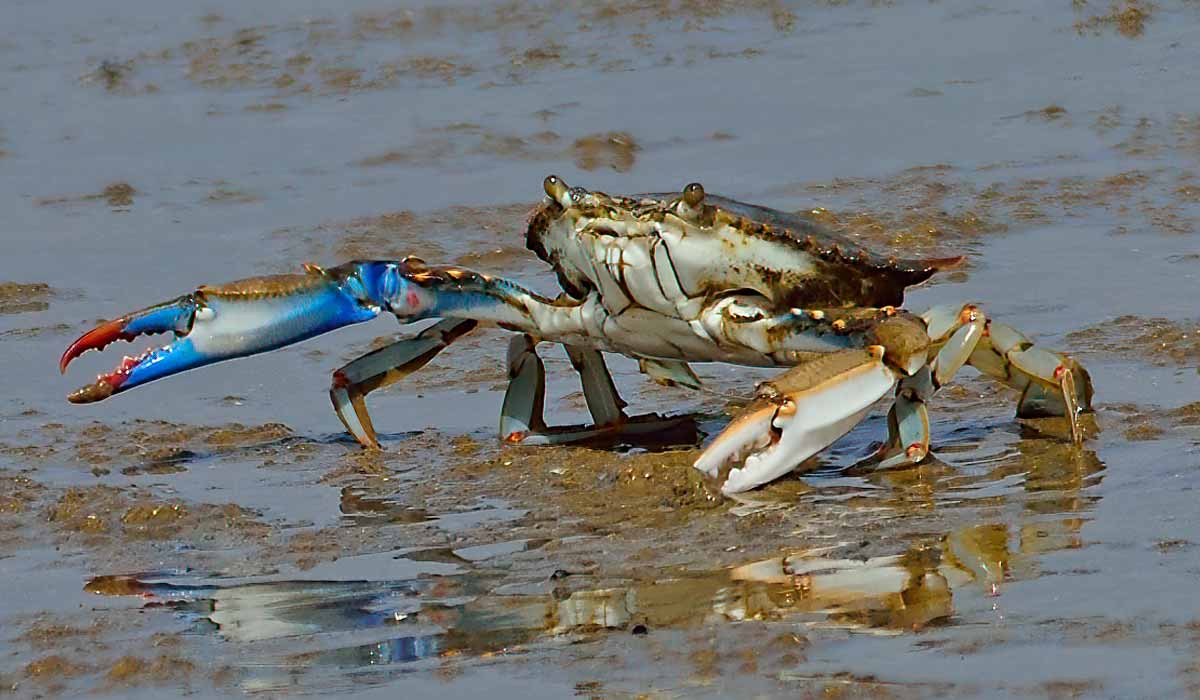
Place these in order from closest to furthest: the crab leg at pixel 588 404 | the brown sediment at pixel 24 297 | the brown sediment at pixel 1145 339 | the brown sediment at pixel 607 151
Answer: the crab leg at pixel 588 404 → the brown sediment at pixel 1145 339 → the brown sediment at pixel 24 297 → the brown sediment at pixel 607 151

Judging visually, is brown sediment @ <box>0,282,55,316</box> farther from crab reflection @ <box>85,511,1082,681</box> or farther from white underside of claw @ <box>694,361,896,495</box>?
white underside of claw @ <box>694,361,896,495</box>

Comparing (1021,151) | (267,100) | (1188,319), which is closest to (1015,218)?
(1021,151)

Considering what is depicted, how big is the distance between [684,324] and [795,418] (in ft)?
2.66

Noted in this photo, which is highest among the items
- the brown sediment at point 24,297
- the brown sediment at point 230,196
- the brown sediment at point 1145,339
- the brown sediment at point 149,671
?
the brown sediment at point 149,671

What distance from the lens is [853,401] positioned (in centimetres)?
647

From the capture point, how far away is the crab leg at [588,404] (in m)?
7.71

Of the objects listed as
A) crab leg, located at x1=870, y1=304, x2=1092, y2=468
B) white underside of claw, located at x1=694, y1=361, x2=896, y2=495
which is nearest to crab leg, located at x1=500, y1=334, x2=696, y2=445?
crab leg, located at x1=870, y1=304, x2=1092, y2=468

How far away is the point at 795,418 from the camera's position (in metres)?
6.40

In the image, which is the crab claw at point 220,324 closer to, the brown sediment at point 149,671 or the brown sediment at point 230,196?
the brown sediment at point 149,671

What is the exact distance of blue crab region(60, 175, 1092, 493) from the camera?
21.4 ft

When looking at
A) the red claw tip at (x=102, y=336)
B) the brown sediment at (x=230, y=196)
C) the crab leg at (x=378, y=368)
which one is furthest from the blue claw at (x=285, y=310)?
the brown sediment at (x=230, y=196)

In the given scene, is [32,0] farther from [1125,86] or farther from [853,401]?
[853,401]

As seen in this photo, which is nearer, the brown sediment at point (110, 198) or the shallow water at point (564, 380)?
the shallow water at point (564, 380)

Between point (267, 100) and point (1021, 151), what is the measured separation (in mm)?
5248
